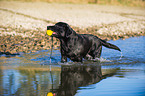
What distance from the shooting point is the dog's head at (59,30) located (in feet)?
26.6

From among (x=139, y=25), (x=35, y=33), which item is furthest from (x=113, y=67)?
(x=139, y=25)

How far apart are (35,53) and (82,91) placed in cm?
584

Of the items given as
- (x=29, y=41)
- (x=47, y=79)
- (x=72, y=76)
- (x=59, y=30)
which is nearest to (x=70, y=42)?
(x=59, y=30)

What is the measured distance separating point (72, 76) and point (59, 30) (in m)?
1.75

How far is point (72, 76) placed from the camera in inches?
273

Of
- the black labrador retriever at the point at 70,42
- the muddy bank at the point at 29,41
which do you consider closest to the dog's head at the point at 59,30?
the black labrador retriever at the point at 70,42

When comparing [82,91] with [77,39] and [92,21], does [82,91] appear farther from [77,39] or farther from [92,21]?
[92,21]

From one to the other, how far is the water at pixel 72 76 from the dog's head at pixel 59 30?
→ 0.87 m

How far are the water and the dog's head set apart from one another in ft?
2.84

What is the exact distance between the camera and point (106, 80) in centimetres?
642

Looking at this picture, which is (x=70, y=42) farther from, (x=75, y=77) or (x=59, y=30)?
(x=75, y=77)

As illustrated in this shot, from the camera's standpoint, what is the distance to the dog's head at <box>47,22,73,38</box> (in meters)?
8.12

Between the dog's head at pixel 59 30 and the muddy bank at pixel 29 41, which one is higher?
the dog's head at pixel 59 30

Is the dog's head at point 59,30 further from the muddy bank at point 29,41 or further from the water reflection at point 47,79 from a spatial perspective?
the muddy bank at point 29,41
